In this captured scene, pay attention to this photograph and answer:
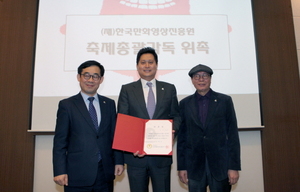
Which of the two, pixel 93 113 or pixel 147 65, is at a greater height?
pixel 147 65

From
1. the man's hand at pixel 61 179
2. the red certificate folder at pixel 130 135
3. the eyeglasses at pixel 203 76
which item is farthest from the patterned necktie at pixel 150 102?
the man's hand at pixel 61 179

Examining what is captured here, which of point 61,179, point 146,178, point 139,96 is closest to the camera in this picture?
point 61,179

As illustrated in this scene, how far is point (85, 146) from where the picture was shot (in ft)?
5.47

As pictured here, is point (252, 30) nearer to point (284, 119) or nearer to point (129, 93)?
point (284, 119)

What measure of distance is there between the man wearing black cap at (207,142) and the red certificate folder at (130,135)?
0.97ft

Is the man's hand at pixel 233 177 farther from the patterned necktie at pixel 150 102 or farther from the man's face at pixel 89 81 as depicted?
the man's face at pixel 89 81

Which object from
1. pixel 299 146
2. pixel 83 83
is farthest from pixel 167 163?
pixel 299 146

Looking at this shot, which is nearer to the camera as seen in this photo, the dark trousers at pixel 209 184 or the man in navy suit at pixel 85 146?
the man in navy suit at pixel 85 146

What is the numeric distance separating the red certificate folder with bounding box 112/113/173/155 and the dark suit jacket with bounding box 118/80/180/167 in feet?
0.43

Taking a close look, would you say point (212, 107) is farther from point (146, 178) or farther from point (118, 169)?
point (118, 169)

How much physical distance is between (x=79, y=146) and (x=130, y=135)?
0.40 metres

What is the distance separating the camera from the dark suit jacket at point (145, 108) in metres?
1.75

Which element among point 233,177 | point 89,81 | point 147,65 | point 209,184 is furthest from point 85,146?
point 233,177

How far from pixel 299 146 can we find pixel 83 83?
2.70 meters
